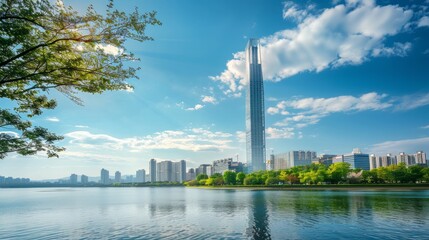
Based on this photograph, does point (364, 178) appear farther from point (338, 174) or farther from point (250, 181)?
A: point (250, 181)

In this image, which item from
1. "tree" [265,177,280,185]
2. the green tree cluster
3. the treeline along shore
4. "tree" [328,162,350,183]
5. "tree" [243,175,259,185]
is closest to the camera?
the treeline along shore

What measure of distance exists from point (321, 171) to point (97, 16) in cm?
14357

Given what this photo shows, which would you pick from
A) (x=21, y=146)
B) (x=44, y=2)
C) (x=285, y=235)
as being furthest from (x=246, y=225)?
(x=44, y=2)

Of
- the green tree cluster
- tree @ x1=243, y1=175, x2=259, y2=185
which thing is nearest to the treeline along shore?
the green tree cluster

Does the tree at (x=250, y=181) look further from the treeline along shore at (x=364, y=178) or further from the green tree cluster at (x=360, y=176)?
the treeline along shore at (x=364, y=178)

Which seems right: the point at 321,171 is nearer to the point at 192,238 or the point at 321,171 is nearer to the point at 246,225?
the point at 246,225

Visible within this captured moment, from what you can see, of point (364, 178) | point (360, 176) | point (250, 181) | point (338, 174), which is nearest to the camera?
point (360, 176)

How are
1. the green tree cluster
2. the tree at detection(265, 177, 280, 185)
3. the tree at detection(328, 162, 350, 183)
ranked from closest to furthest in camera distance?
the green tree cluster < the tree at detection(328, 162, 350, 183) < the tree at detection(265, 177, 280, 185)

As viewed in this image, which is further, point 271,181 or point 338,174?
point 271,181

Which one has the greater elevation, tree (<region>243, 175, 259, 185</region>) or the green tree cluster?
the green tree cluster

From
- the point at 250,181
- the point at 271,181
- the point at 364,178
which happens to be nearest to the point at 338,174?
the point at 364,178

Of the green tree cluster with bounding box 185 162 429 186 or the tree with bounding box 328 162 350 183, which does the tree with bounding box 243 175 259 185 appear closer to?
the green tree cluster with bounding box 185 162 429 186

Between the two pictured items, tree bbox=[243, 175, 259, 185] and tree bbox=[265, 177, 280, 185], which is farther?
tree bbox=[243, 175, 259, 185]

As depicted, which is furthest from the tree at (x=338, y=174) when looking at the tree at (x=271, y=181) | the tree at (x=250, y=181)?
the tree at (x=250, y=181)
